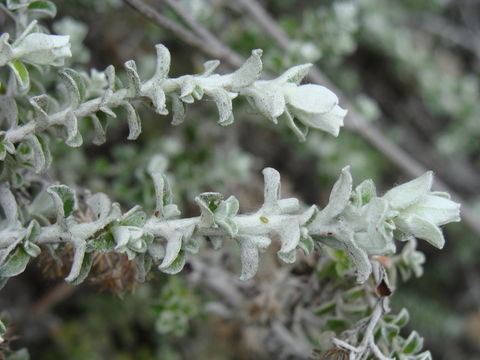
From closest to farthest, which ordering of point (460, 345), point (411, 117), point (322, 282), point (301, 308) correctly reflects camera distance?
point (322, 282), point (301, 308), point (460, 345), point (411, 117)

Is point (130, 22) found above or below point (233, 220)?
below

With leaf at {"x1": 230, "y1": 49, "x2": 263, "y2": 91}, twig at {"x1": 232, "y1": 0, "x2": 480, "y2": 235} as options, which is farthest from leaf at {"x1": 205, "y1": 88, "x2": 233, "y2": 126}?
twig at {"x1": 232, "y1": 0, "x2": 480, "y2": 235}

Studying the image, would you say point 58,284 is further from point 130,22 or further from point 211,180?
point 130,22

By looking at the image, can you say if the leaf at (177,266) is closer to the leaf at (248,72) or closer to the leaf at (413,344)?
the leaf at (248,72)

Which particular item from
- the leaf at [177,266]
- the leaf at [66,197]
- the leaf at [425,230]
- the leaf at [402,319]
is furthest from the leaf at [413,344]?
the leaf at [66,197]

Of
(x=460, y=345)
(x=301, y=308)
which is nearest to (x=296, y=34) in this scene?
(x=301, y=308)

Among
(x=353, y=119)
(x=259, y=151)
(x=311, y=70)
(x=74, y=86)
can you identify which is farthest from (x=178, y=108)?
(x=259, y=151)

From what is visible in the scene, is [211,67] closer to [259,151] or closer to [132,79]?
[132,79]
